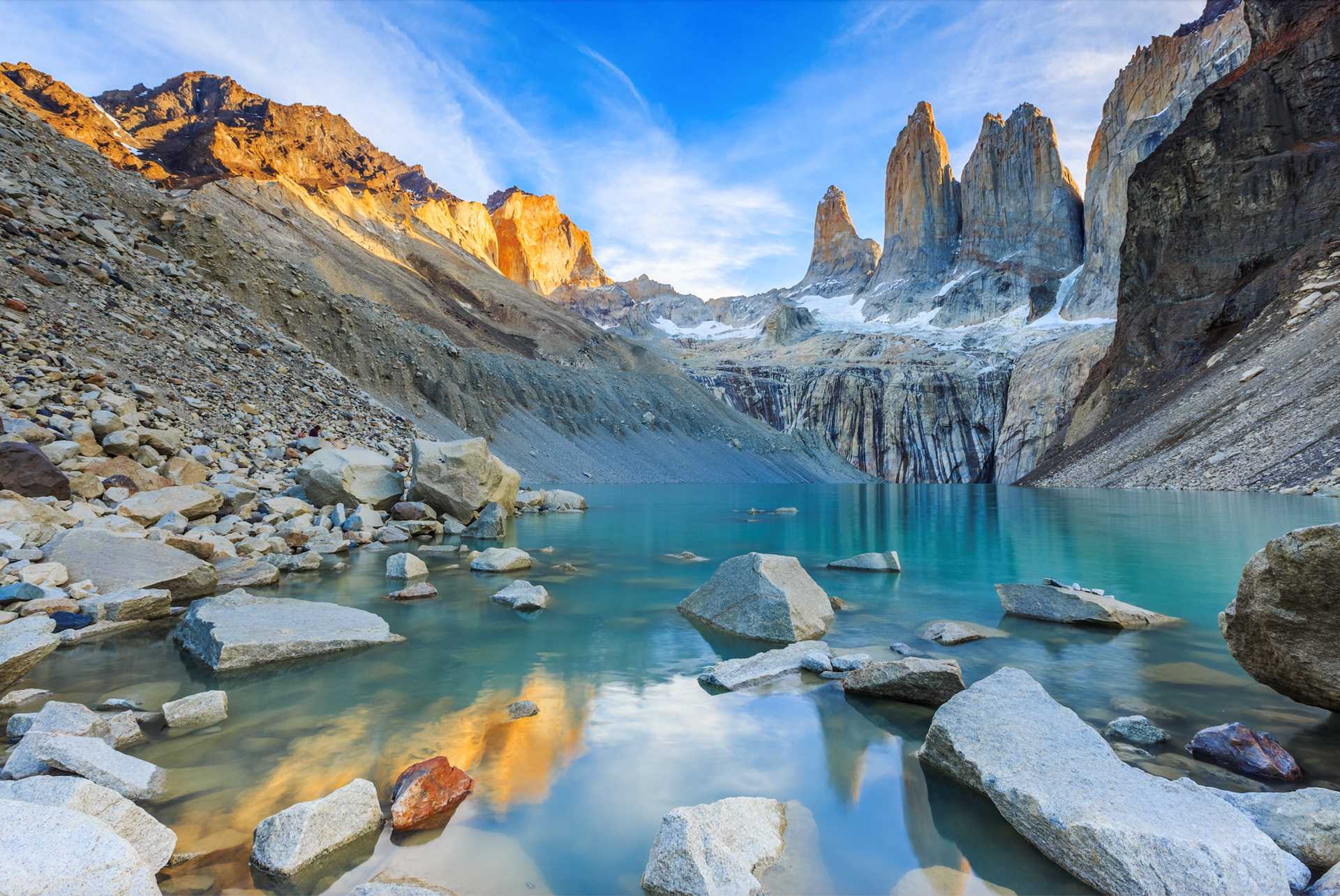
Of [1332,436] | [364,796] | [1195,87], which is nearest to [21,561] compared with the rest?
[364,796]

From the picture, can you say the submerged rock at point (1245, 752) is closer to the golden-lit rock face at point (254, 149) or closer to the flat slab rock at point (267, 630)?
the flat slab rock at point (267, 630)

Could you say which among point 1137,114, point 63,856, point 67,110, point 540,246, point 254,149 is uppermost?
point 540,246

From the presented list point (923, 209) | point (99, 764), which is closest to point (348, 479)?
point (99, 764)

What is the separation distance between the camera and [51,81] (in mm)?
81375

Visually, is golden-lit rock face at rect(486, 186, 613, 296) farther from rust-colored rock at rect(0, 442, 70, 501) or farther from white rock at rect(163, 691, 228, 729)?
white rock at rect(163, 691, 228, 729)

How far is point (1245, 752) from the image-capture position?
4152 millimetres

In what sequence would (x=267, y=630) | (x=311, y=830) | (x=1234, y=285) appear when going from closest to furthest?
(x=311, y=830)
(x=267, y=630)
(x=1234, y=285)

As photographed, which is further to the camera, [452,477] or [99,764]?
[452,477]

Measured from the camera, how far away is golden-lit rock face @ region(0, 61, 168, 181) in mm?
73625

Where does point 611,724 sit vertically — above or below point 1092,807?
below

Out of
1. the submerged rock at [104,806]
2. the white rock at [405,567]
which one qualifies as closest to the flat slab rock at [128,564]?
the white rock at [405,567]

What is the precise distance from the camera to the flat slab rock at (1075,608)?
26.3 feet

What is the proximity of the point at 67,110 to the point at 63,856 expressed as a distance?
114m

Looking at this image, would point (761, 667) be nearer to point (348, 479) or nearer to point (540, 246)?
point (348, 479)
